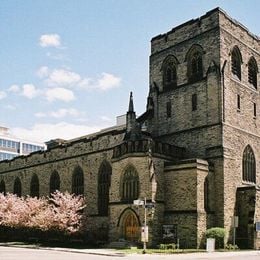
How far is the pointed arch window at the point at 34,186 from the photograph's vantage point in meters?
61.0

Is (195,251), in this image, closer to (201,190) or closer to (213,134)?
(201,190)

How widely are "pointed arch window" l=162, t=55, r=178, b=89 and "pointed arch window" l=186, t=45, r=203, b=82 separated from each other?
1.78 metres

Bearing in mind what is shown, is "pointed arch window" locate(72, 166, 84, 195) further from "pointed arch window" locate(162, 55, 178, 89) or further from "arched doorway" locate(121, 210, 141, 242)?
"pointed arch window" locate(162, 55, 178, 89)

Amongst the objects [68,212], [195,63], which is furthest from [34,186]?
[195,63]

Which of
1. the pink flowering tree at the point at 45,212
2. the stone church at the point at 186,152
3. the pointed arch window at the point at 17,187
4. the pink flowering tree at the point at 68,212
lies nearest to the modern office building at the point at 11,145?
the pointed arch window at the point at 17,187

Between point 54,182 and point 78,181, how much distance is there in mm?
5158

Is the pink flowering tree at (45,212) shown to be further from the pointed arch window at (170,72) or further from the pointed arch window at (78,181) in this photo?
the pointed arch window at (170,72)

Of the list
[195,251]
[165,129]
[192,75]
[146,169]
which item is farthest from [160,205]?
[192,75]

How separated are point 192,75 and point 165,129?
5.83 meters

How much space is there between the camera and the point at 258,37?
51.7 meters

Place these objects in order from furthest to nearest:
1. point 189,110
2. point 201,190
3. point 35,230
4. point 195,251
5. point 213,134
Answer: point 35,230 → point 189,110 → point 213,134 → point 201,190 → point 195,251

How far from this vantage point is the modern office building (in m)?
119

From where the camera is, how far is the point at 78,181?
53.3 metres

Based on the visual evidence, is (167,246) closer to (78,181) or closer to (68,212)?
(68,212)
